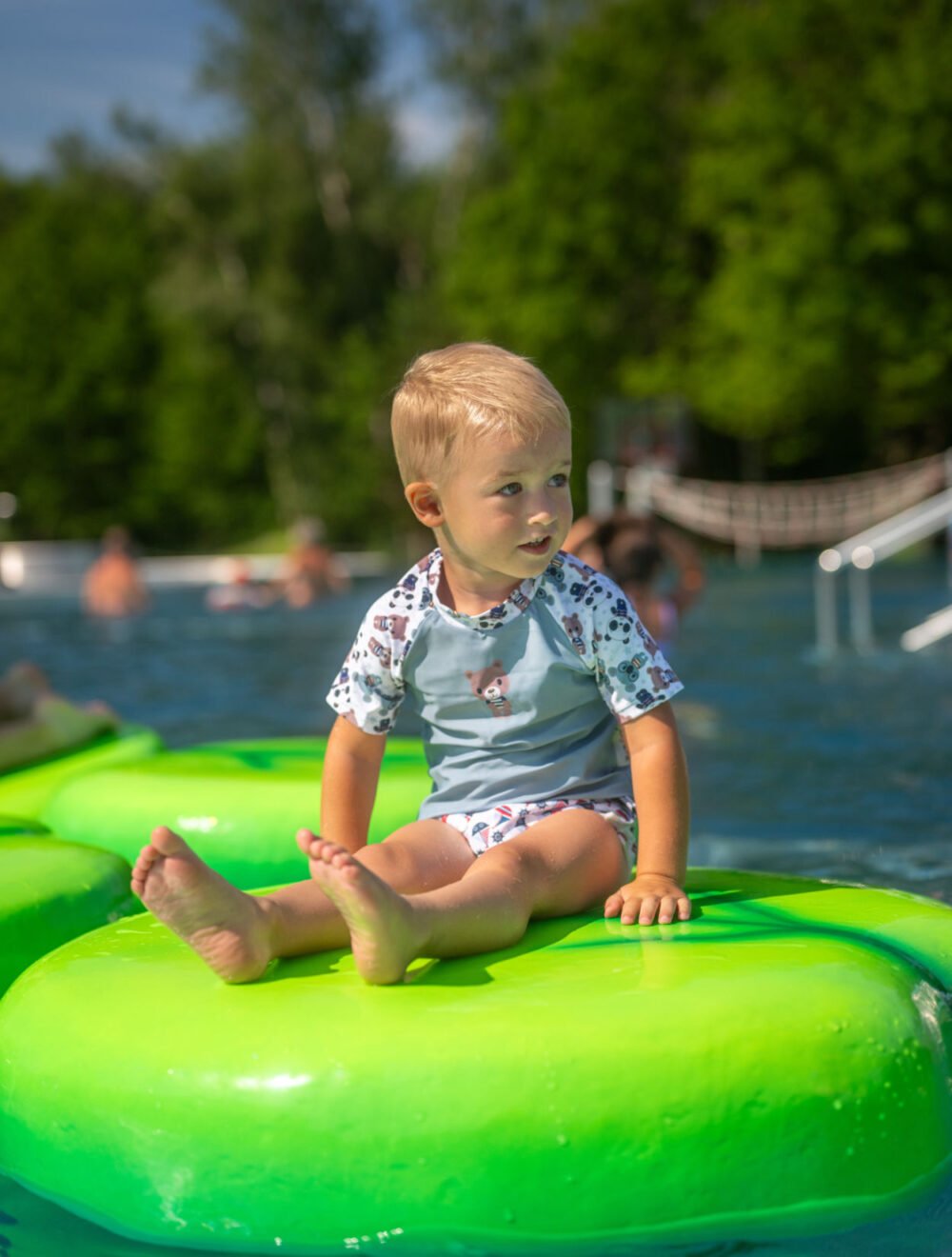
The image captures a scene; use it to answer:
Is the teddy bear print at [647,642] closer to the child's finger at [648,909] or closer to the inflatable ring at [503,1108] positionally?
the child's finger at [648,909]

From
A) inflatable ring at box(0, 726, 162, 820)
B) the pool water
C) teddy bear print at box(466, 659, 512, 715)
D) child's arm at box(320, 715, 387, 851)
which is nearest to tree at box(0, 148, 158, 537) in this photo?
the pool water

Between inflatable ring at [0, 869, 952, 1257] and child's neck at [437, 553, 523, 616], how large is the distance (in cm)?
64

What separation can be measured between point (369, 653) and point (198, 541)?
105 ft

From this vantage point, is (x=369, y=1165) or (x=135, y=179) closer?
(x=369, y=1165)

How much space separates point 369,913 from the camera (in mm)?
2002

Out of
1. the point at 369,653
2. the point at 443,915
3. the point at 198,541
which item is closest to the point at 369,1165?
the point at 443,915

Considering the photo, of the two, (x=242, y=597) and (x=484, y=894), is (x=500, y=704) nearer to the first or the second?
(x=484, y=894)

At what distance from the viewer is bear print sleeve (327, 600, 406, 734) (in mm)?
2527

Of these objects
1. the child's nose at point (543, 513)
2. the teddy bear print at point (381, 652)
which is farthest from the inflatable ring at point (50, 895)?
the child's nose at point (543, 513)

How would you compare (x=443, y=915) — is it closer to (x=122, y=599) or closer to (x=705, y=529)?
(x=122, y=599)

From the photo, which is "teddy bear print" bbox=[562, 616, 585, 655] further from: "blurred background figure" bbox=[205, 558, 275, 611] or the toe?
"blurred background figure" bbox=[205, 558, 275, 611]

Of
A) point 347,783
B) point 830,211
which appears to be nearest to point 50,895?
point 347,783

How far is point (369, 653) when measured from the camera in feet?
8.33

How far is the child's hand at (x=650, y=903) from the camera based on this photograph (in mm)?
2322
